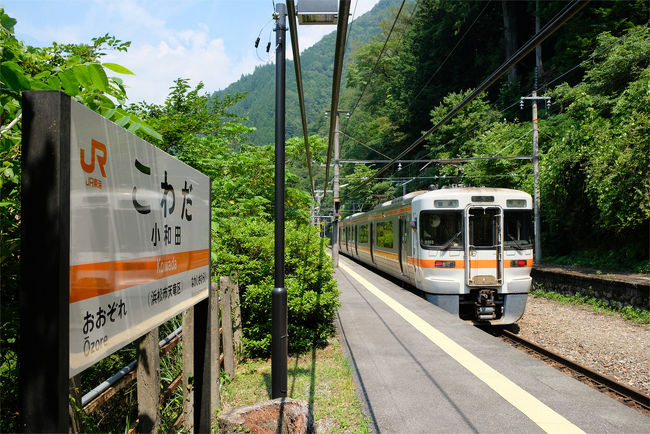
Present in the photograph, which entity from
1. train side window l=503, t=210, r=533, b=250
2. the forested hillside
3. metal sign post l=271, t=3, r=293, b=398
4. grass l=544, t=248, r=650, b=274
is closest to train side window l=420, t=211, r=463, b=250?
train side window l=503, t=210, r=533, b=250

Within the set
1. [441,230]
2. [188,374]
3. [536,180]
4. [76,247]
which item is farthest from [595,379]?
[536,180]

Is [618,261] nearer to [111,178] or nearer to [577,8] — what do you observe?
[577,8]

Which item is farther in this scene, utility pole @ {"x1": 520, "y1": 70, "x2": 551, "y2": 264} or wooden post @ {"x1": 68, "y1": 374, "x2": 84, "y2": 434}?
utility pole @ {"x1": 520, "y1": 70, "x2": 551, "y2": 264}

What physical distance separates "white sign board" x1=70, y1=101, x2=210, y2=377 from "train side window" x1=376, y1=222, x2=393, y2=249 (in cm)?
1288

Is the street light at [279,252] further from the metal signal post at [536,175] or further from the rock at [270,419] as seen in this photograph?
the metal signal post at [536,175]

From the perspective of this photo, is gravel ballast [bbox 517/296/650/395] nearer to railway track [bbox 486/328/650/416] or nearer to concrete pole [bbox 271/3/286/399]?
railway track [bbox 486/328/650/416]

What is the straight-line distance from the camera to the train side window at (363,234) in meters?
21.5

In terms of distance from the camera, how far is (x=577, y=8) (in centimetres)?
311

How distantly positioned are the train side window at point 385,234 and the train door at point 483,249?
4547 millimetres

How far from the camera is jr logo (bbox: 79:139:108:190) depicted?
5.31ft

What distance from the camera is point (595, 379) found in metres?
7.04

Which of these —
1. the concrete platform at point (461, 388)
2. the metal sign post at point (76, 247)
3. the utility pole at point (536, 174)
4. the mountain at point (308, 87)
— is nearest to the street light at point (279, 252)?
the concrete platform at point (461, 388)

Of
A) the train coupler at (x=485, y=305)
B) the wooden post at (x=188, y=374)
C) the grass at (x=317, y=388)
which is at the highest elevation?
the wooden post at (x=188, y=374)

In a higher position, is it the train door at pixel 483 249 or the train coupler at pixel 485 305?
the train door at pixel 483 249
